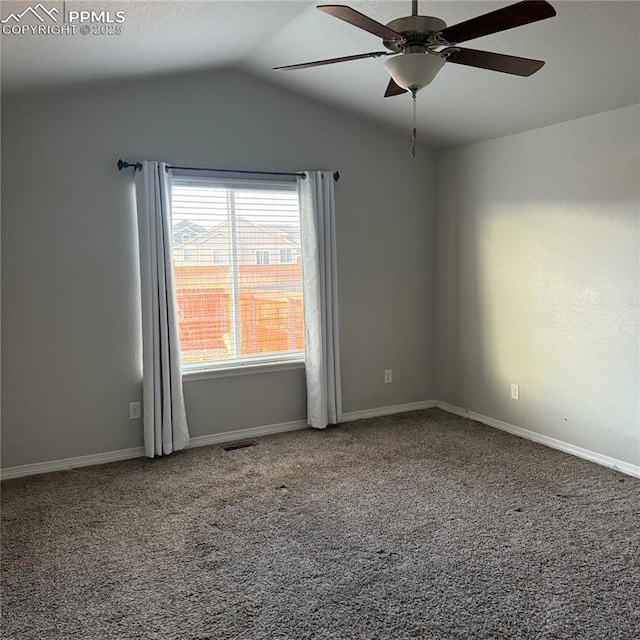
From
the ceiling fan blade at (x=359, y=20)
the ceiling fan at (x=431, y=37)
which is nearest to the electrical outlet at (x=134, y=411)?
the ceiling fan at (x=431, y=37)

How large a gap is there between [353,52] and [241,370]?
2363 millimetres

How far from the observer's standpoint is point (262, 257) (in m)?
4.52

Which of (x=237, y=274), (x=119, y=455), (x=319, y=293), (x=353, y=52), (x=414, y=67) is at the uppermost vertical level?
(x=353, y=52)

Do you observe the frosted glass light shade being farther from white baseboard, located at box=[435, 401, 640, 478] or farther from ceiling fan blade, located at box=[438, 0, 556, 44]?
white baseboard, located at box=[435, 401, 640, 478]

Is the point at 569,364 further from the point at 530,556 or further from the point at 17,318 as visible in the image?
the point at 17,318

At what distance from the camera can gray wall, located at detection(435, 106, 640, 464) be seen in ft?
12.1

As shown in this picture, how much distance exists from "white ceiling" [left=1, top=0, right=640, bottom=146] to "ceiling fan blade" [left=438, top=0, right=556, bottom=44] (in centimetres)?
91

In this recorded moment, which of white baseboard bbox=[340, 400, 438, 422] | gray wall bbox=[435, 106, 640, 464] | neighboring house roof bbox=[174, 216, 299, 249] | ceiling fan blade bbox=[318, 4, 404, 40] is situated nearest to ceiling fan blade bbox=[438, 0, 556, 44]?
ceiling fan blade bbox=[318, 4, 404, 40]

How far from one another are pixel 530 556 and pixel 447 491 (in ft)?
2.56

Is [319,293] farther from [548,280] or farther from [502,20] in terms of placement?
[502,20]

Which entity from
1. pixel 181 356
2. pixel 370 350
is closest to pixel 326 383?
pixel 370 350

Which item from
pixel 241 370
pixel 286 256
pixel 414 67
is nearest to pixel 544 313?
pixel 286 256

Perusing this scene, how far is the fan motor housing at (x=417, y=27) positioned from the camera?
2.05 metres

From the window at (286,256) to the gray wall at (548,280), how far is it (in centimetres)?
141
